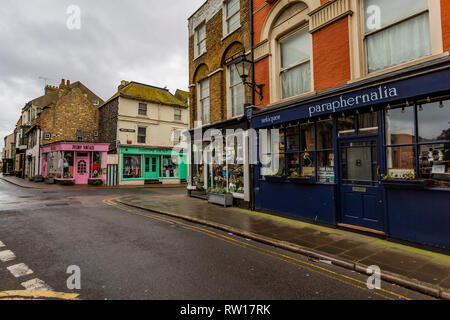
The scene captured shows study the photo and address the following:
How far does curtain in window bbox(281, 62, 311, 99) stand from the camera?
8127 millimetres

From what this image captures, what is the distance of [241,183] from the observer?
34.8 feet

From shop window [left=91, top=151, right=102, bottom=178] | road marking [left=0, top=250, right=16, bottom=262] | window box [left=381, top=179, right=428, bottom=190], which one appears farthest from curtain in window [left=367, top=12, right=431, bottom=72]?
shop window [left=91, top=151, right=102, bottom=178]

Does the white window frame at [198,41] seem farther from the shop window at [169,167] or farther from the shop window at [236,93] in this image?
the shop window at [169,167]

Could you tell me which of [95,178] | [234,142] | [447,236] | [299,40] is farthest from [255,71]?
[95,178]

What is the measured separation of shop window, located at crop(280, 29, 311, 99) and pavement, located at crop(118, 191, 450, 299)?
458cm

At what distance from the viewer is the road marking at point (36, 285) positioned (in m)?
3.44

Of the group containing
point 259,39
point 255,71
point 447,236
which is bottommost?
point 447,236

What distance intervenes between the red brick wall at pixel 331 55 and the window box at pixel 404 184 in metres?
3.04

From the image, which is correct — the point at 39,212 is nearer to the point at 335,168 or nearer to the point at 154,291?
the point at 154,291

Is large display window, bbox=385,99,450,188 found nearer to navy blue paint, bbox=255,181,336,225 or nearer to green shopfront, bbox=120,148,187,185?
navy blue paint, bbox=255,181,336,225

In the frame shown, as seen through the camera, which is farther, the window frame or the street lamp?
the window frame

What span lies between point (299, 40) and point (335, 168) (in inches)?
187

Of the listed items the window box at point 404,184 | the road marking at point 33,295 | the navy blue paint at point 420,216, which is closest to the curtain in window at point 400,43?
the window box at point 404,184

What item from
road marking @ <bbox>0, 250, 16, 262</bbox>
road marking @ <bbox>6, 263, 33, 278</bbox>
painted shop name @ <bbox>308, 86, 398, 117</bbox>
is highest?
painted shop name @ <bbox>308, 86, 398, 117</bbox>
